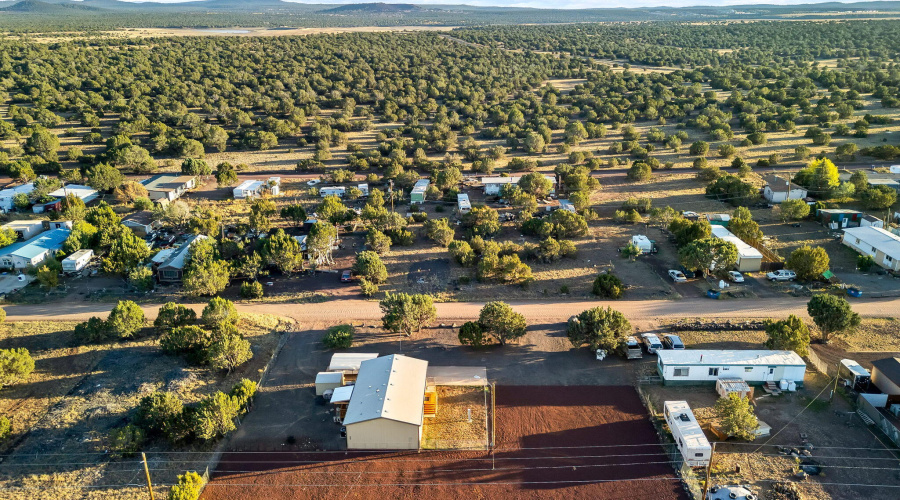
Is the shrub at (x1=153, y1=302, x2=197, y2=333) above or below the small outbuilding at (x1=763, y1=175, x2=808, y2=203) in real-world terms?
below

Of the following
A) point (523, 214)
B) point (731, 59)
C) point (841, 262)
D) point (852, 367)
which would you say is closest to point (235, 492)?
point (852, 367)

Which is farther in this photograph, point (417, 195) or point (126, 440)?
point (417, 195)

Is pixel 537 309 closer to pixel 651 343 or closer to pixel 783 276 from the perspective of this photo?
pixel 651 343

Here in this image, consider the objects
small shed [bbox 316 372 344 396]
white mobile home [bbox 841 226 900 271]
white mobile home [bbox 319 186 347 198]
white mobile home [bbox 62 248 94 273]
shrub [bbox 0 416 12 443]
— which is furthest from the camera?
white mobile home [bbox 319 186 347 198]

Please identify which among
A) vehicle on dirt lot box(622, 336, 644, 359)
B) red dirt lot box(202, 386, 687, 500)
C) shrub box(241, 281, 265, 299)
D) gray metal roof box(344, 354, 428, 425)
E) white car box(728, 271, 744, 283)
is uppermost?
gray metal roof box(344, 354, 428, 425)

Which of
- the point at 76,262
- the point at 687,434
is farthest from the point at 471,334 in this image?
the point at 76,262

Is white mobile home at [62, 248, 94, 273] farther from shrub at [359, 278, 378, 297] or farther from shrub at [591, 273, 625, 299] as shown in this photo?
shrub at [591, 273, 625, 299]

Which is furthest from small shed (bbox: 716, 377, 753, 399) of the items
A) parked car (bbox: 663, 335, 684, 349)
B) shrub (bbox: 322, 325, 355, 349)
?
shrub (bbox: 322, 325, 355, 349)

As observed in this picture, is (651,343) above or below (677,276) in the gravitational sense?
below
